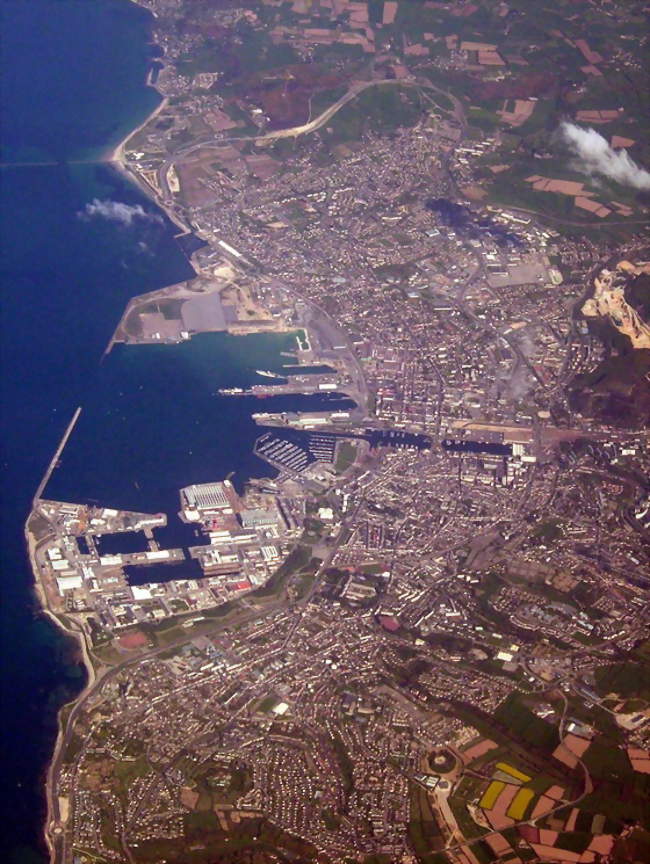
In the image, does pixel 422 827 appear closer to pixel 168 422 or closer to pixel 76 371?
pixel 168 422

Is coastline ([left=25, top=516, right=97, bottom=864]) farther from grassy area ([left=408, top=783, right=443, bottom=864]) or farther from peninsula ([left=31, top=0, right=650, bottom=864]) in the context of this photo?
grassy area ([left=408, top=783, right=443, bottom=864])

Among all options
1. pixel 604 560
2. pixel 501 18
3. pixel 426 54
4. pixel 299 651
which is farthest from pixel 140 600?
pixel 501 18

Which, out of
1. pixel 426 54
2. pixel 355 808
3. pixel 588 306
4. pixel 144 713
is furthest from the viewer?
pixel 426 54

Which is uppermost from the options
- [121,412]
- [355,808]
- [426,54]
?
[426,54]

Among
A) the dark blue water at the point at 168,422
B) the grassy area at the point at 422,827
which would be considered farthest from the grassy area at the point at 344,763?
the dark blue water at the point at 168,422

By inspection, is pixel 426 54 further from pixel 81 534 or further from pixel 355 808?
pixel 355 808

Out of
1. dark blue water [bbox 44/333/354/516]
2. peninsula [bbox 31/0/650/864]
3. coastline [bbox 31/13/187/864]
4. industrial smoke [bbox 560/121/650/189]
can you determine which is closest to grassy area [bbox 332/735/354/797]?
peninsula [bbox 31/0/650/864]
